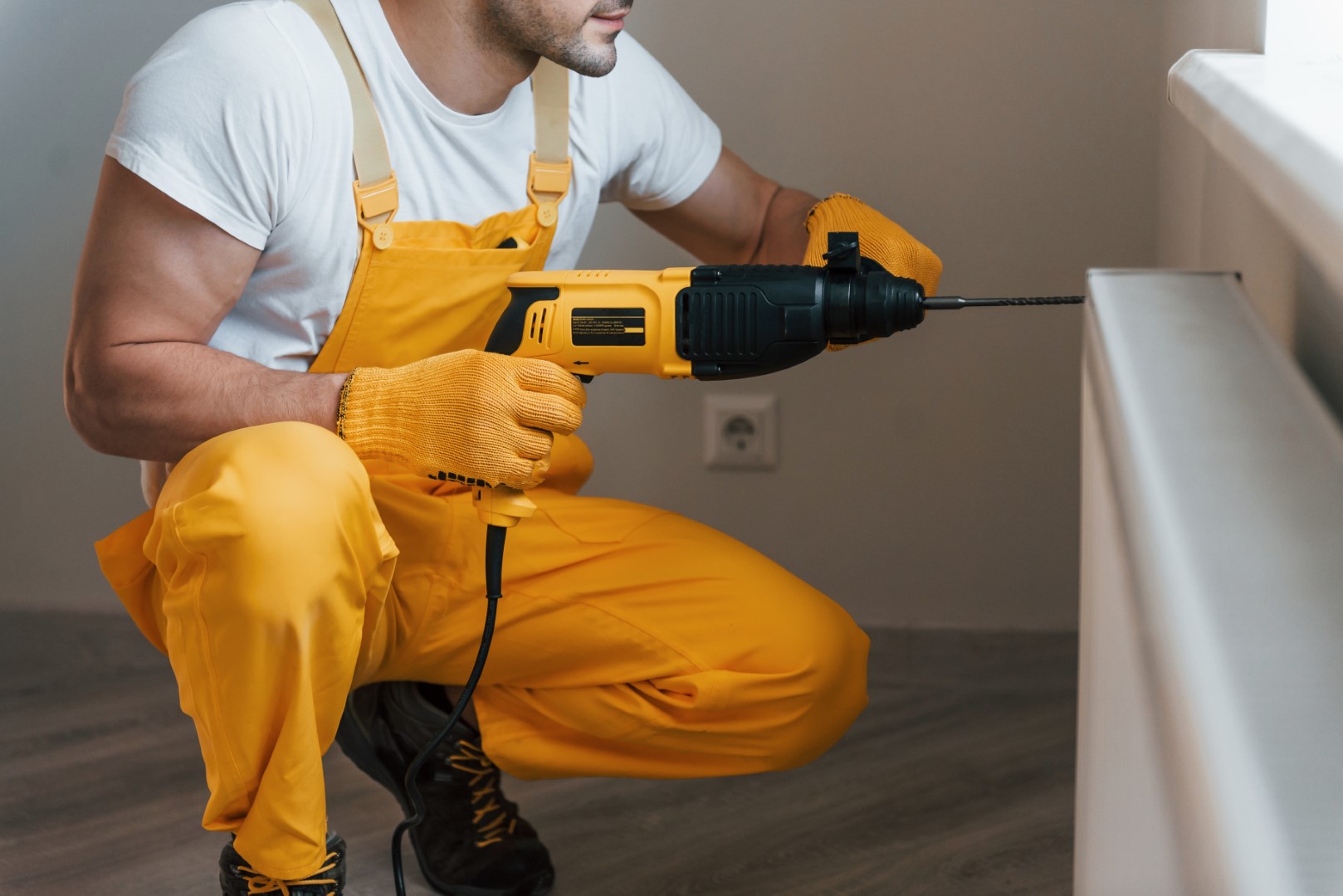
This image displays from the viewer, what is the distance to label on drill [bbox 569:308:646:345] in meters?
1.01

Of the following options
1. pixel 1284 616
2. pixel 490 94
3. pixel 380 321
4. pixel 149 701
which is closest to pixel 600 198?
pixel 490 94

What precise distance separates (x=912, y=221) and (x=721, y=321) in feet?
2.33

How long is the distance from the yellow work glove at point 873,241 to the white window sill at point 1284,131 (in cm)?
41

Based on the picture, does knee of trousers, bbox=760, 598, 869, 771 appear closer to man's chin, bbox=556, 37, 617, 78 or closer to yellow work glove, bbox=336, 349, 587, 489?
yellow work glove, bbox=336, 349, 587, 489

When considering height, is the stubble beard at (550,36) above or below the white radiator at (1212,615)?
above

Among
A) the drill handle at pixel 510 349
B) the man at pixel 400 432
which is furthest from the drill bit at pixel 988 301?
the drill handle at pixel 510 349

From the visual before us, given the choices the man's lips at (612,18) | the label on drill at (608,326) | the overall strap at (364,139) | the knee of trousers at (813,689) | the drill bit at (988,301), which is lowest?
the knee of trousers at (813,689)

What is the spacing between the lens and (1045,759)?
4.73 ft

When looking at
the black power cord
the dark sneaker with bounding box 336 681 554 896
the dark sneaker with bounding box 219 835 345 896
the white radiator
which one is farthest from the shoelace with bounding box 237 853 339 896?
the white radiator

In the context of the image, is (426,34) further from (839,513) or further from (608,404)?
(839,513)

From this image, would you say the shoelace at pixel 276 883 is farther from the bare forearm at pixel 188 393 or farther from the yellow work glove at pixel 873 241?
the yellow work glove at pixel 873 241

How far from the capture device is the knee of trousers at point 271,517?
88 cm

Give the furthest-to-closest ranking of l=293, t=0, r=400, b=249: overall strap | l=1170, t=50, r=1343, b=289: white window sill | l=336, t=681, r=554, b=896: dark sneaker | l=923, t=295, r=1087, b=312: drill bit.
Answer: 1. l=336, t=681, r=554, b=896: dark sneaker
2. l=293, t=0, r=400, b=249: overall strap
3. l=923, t=295, r=1087, b=312: drill bit
4. l=1170, t=50, r=1343, b=289: white window sill

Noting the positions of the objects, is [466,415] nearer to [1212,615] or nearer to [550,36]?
[550,36]
